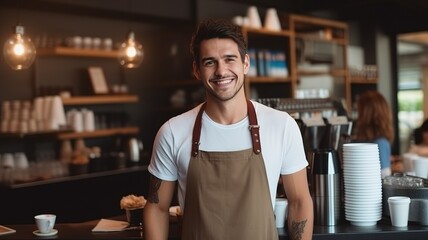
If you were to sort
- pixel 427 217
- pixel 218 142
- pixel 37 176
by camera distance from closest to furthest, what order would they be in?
1. pixel 218 142
2. pixel 427 217
3. pixel 37 176

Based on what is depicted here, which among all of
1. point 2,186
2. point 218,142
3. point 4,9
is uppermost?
point 4,9

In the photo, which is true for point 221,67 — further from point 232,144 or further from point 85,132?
point 85,132

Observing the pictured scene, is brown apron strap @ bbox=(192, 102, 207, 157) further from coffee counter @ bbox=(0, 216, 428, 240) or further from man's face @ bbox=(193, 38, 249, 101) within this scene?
coffee counter @ bbox=(0, 216, 428, 240)

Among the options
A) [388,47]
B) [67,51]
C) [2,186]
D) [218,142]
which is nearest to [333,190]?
[218,142]

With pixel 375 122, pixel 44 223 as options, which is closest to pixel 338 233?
pixel 44 223

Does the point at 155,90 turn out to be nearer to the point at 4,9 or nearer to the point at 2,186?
the point at 4,9

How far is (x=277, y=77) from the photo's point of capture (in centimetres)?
658

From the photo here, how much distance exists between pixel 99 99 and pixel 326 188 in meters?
3.71

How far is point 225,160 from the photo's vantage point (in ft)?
7.21

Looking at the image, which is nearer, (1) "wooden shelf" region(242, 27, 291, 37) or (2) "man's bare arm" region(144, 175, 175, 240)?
(2) "man's bare arm" region(144, 175, 175, 240)

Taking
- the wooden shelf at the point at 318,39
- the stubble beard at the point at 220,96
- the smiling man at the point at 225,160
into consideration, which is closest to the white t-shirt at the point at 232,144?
the smiling man at the point at 225,160

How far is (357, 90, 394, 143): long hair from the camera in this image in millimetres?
4453

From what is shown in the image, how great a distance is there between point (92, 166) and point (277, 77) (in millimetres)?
2407

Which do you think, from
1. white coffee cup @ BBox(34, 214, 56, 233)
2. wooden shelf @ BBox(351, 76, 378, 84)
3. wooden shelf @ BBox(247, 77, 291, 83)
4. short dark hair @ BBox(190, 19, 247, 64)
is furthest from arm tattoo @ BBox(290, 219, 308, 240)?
wooden shelf @ BBox(351, 76, 378, 84)
